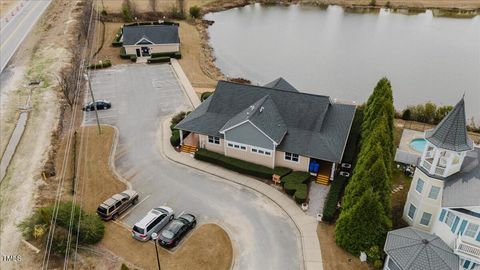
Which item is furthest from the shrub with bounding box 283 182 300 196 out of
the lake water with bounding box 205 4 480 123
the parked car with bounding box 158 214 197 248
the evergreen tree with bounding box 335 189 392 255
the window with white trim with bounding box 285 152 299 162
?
the lake water with bounding box 205 4 480 123

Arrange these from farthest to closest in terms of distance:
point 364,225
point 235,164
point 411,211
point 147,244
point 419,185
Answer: point 235,164, point 411,211, point 147,244, point 419,185, point 364,225

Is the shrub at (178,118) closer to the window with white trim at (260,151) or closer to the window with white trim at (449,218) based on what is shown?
the window with white trim at (260,151)

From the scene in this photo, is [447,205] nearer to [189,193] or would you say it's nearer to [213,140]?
[189,193]

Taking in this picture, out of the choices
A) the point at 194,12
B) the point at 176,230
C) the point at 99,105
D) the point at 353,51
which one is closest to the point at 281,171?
the point at 176,230

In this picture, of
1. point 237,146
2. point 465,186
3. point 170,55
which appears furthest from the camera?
point 170,55

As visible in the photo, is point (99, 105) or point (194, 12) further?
point (194, 12)

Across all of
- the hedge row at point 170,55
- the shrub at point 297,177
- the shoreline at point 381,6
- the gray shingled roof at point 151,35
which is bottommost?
the shrub at point 297,177

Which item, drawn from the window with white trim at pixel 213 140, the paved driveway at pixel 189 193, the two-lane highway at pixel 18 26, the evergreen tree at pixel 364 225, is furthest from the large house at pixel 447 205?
the two-lane highway at pixel 18 26

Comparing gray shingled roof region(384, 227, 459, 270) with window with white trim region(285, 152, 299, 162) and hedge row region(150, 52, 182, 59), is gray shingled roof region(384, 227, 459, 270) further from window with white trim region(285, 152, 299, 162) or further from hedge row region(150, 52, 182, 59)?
hedge row region(150, 52, 182, 59)
